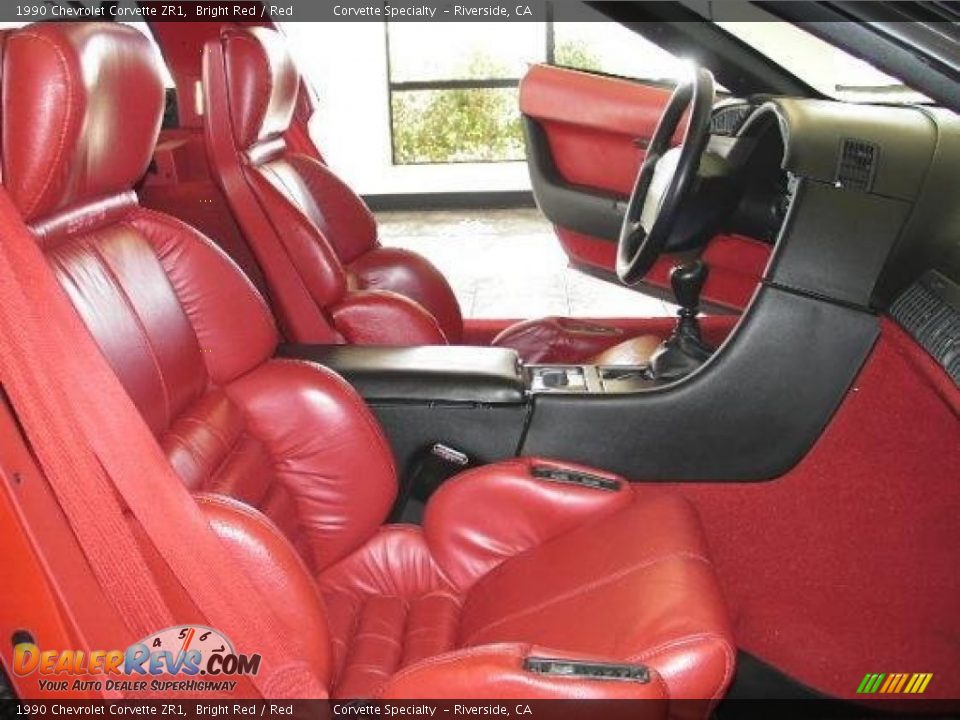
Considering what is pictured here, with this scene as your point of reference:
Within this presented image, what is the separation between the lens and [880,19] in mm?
1220

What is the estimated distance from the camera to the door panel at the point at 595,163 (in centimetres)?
280

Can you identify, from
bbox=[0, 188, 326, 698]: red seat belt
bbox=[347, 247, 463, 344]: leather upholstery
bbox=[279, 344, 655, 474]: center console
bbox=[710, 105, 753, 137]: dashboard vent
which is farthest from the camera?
bbox=[347, 247, 463, 344]: leather upholstery

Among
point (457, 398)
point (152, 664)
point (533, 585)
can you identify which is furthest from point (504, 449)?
point (152, 664)

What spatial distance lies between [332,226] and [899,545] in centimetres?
178

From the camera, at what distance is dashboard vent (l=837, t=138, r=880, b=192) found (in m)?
1.58

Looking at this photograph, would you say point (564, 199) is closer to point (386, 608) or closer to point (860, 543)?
point (860, 543)

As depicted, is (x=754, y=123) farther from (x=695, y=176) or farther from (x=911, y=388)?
(x=911, y=388)

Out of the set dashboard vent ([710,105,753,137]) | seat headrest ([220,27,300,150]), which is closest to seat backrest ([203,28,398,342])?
seat headrest ([220,27,300,150])

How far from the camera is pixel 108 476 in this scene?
44.7 inches

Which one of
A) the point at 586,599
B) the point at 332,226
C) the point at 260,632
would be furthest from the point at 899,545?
the point at 332,226

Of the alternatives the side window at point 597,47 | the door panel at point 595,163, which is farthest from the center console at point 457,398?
the side window at point 597,47

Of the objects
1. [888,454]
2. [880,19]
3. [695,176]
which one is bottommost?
[888,454]

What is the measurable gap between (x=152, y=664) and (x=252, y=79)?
1647 mm

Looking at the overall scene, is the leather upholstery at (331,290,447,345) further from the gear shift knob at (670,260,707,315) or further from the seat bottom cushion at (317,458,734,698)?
the seat bottom cushion at (317,458,734,698)
